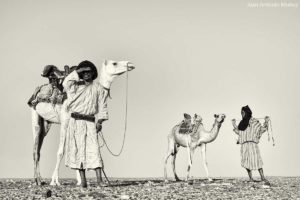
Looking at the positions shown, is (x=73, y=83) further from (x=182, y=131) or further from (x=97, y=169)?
(x=182, y=131)

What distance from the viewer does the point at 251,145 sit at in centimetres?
1688

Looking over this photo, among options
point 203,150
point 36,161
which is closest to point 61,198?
point 36,161

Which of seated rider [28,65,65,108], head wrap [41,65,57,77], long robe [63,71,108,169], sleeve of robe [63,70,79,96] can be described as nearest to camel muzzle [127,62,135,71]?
long robe [63,71,108,169]

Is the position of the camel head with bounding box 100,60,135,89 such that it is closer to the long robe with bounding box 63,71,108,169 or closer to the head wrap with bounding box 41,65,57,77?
the long robe with bounding box 63,71,108,169

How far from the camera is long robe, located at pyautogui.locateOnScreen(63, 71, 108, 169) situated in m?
11.3

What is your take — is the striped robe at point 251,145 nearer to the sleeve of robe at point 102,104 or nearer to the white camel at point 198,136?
the white camel at point 198,136

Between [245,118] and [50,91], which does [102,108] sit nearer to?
[50,91]

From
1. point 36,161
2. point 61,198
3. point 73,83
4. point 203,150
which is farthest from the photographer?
point 203,150

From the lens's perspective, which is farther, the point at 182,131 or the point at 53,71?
the point at 182,131

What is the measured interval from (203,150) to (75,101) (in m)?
8.56

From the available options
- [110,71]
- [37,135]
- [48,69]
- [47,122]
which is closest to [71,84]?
[110,71]

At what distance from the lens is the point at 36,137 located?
1424 cm

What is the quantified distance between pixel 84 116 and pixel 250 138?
6.86 metres

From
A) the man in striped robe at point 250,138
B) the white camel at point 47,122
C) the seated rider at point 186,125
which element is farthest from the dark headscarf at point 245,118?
the white camel at point 47,122
